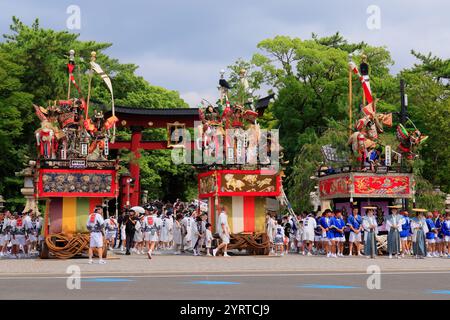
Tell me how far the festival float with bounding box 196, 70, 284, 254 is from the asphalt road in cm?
944

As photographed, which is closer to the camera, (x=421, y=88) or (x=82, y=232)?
(x=82, y=232)

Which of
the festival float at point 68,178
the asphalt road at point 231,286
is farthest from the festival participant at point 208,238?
the asphalt road at point 231,286

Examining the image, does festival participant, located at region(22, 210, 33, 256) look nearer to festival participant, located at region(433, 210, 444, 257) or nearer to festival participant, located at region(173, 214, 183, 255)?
festival participant, located at region(173, 214, 183, 255)

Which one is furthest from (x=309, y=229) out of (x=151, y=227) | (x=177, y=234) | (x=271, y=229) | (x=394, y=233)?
(x=151, y=227)

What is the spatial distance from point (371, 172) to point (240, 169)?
6.40m

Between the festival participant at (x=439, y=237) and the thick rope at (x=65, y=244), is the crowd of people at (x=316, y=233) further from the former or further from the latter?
the thick rope at (x=65, y=244)

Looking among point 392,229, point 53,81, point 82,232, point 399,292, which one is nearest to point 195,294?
point 399,292

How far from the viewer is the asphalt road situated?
14.2 meters

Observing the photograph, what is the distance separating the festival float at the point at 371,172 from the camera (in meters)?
32.1

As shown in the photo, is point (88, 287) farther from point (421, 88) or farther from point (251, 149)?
point (421, 88)

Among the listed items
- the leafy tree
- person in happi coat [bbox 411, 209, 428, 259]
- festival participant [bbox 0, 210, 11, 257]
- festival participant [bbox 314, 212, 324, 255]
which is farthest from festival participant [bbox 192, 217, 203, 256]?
the leafy tree

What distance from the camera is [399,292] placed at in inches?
589

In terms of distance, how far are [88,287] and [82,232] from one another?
11624 mm

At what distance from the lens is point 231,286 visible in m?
16.3
